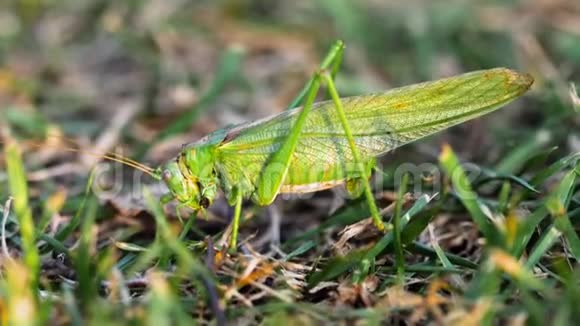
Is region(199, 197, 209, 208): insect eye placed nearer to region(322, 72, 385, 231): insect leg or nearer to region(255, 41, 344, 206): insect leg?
region(255, 41, 344, 206): insect leg

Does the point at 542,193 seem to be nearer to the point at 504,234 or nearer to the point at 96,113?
the point at 504,234

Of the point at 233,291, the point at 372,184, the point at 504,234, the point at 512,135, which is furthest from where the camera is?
the point at 512,135

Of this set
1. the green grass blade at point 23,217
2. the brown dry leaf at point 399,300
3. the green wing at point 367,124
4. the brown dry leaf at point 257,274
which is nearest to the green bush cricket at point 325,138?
the green wing at point 367,124

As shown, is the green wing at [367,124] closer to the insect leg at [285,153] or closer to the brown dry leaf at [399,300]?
the insect leg at [285,153]

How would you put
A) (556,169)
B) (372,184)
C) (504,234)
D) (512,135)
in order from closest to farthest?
(504,234) → (556,169) → (372,184) → (512,135)

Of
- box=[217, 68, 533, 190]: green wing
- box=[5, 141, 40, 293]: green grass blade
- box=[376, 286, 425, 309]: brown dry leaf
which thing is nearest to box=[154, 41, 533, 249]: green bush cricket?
box=[217, 68, 533, 190]: green wing

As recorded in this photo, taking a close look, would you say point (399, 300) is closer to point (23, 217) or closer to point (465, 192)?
point (465, 192)

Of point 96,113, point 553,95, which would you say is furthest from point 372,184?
point 96,113
